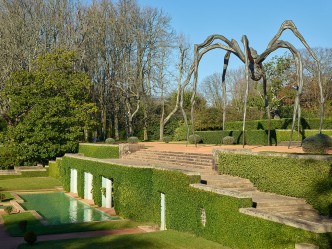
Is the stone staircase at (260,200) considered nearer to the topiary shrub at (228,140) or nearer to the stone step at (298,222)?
the stone step at (298,222)

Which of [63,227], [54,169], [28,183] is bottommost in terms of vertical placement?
[28,183]

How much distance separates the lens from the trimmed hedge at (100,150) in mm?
29569

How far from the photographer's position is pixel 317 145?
15805 millimetres

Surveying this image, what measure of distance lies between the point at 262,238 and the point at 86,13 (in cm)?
4092

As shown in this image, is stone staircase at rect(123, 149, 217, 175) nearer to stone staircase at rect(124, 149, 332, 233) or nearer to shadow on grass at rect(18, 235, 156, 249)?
stone staircase at rect(124, 149, 332, 233)

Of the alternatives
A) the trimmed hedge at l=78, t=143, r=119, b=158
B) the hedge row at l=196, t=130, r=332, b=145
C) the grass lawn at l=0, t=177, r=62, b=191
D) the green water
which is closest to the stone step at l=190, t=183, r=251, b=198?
the green water

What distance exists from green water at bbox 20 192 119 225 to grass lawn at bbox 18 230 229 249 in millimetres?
6453

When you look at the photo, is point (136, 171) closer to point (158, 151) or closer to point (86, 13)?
point (158, 151)

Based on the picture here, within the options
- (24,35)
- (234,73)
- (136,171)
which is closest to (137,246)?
(136,171)

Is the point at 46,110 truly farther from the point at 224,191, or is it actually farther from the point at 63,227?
the point at 224,191

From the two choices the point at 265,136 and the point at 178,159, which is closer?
the point at 178,159

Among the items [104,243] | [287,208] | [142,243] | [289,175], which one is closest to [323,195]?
[287,208]

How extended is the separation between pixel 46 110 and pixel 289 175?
2792cm

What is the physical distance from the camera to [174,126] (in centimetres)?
5238
